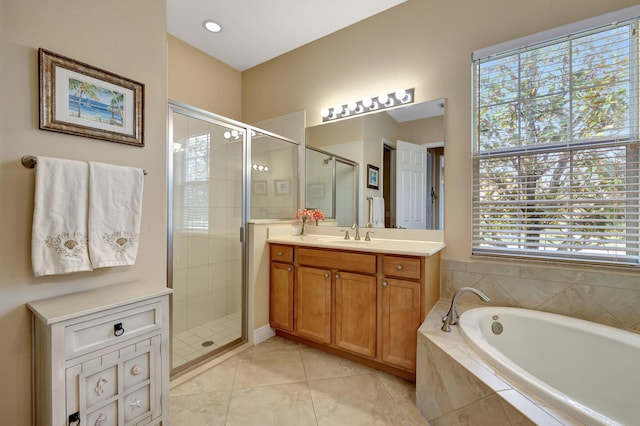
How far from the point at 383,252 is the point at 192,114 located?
1640 mm

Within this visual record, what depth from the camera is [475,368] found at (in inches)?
47.0

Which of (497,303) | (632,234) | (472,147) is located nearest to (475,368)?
(497,303)

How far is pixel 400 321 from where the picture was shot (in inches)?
70.0

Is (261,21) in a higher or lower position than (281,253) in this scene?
higher

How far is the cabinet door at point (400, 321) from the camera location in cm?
173

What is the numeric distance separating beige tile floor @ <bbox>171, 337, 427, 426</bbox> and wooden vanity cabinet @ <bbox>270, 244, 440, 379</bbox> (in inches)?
5.9

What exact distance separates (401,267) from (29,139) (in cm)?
196

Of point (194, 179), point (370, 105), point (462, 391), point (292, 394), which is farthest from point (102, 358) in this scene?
point (370, 105)

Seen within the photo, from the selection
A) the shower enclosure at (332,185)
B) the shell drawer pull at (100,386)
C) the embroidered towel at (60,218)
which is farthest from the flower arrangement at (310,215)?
the shell drawer pull at (100,386)

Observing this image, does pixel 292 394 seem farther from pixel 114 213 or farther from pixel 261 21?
pixel 261 21

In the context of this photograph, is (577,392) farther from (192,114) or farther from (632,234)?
(192,114)

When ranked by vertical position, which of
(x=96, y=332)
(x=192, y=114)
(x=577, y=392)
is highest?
(x=192, y=114)

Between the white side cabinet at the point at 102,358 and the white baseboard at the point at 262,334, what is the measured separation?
39.7 inches

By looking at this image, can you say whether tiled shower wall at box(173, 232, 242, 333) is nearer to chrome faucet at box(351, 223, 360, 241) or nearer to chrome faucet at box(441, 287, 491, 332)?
chrome faucet at box(351, 223, 360, 241)
